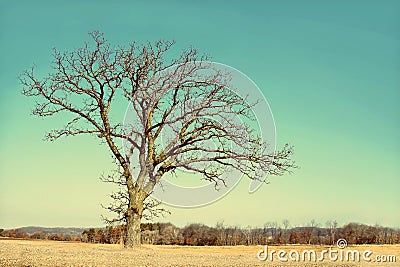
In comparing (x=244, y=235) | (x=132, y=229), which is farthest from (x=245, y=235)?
(x=132, y=229)

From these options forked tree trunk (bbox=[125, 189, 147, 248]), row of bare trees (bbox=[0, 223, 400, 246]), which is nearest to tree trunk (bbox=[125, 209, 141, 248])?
forked tree trunk (bbox=[125, 189, 147, 248])

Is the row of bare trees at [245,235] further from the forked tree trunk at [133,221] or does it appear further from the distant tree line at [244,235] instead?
the forked tree trunk at [133,221]

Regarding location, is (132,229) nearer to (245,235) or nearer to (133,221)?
(133,221)

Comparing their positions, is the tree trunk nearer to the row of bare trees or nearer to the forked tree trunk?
the forked tree trunk

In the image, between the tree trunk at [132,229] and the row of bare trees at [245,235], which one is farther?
the row of bare trees at [245,235]

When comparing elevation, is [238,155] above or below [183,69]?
below

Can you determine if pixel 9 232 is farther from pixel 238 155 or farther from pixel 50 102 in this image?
pixel 238 155

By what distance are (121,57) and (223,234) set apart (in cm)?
4048

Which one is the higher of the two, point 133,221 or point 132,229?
point 133,221

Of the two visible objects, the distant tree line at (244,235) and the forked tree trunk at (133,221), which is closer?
the forked tree trunk at (133,221)

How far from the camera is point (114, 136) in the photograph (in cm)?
2695

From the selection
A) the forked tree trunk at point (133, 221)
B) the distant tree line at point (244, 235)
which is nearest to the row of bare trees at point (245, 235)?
the distant tree line at point (244, 235)

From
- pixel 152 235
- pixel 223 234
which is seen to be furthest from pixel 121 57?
pixel 223 234

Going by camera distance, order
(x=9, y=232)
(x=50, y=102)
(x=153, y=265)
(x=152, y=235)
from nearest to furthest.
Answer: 1. (x=153, y=265)
2. (x=50, y=102)
3. (x=152, y=235)
4. (x=9, y=232)
